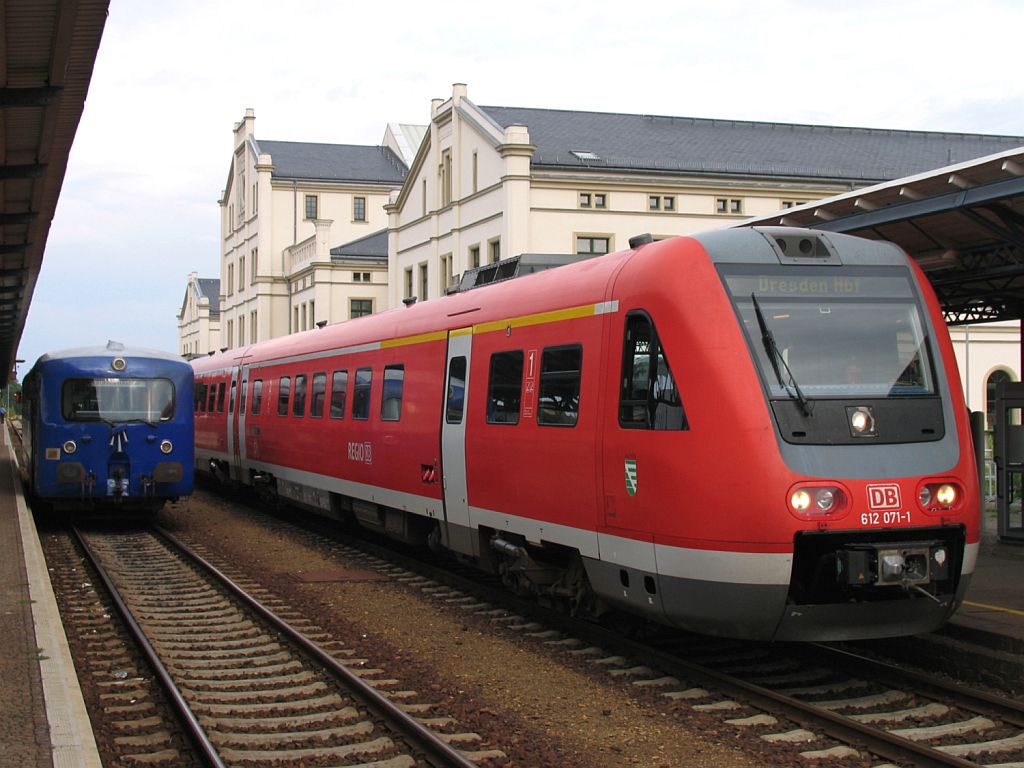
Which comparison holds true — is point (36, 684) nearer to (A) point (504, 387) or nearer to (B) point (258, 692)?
(B) point (258, 692)

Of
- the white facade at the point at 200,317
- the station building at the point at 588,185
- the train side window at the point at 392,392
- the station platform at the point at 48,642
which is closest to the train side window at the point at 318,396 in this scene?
the train side window at the point at 392,392

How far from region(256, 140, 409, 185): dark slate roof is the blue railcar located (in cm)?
4978

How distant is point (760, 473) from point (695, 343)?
96 centimetres

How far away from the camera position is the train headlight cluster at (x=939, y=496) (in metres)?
7.55

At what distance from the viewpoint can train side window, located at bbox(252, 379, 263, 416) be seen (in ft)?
66.9

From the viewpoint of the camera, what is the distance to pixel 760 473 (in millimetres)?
7293

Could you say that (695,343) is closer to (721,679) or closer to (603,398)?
(603,398)

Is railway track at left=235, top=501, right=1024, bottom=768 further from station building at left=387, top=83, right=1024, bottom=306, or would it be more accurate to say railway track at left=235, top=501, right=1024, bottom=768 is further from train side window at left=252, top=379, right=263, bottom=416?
station building at left=387, top=83, right=1024, bottom=306

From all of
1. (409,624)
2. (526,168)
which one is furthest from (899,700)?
(526,168)

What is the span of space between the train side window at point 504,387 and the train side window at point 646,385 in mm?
1827

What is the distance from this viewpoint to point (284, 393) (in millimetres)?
18812

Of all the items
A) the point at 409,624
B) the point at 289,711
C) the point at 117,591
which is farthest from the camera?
the point at 117,591

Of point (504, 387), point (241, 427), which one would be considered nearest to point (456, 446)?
point (504, 387)

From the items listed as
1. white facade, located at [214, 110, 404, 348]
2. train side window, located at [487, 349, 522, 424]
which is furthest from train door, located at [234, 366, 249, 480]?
white facade, located at [214, 110, 404, 348]
